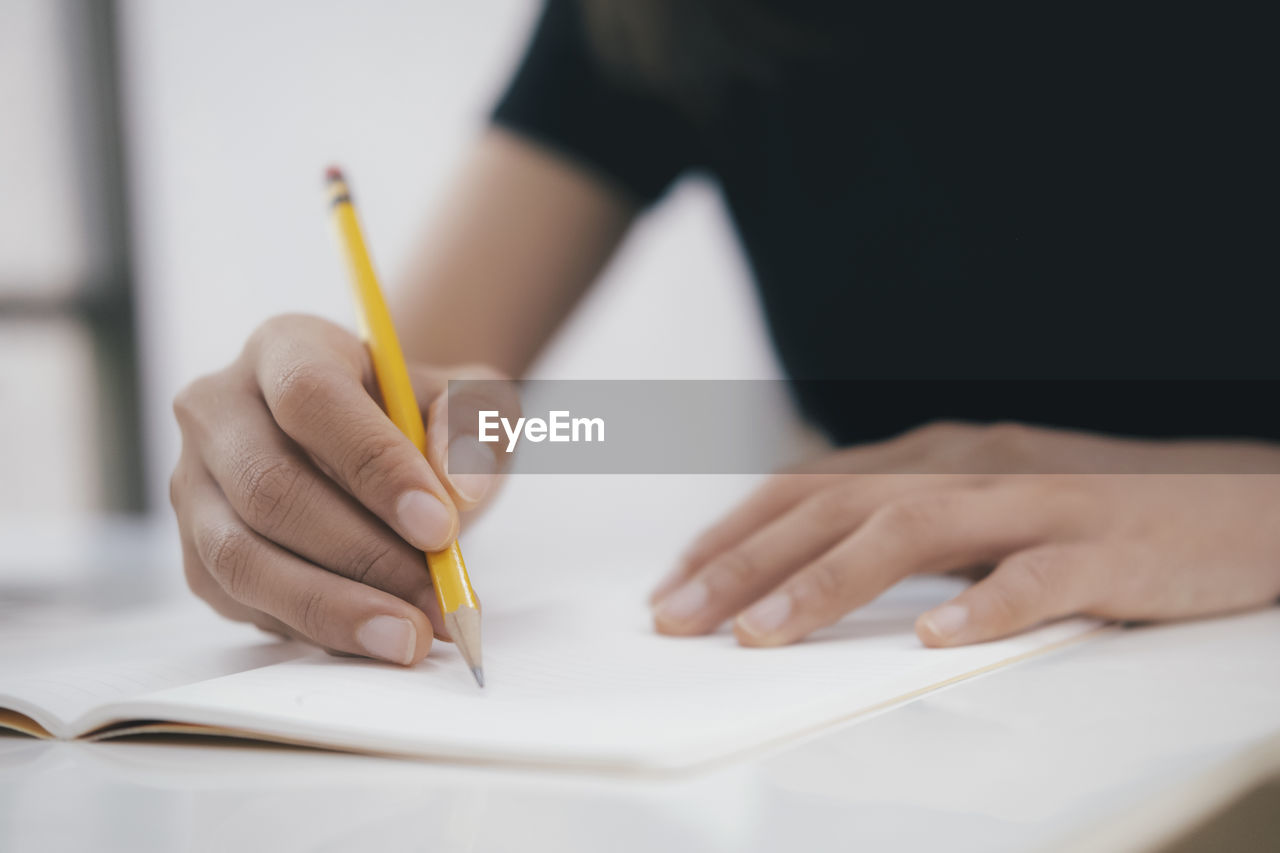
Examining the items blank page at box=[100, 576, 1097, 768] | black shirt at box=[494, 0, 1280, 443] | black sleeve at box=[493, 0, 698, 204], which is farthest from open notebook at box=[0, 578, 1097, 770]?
black sleeve at box=[493, 0, 698, 204]

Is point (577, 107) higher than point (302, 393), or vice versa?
point (577, 107)

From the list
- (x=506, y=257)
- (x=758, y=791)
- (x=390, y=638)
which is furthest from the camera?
(x=506, y=257)

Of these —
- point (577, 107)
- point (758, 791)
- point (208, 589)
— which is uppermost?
point (577, 107)

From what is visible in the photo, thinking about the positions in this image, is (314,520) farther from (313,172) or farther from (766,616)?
(313,172)

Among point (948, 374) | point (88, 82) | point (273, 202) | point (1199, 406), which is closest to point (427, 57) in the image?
point (273, 202)

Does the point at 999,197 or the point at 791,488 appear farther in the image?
the point at 999,197

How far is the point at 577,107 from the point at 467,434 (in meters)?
0.52

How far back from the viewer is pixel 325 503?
0.33 m

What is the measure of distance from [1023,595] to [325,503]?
27cm

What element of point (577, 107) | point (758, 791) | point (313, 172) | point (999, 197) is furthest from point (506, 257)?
point (313, 172)

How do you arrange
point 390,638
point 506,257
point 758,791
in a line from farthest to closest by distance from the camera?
point 506,257, point 390,638, point 758,791

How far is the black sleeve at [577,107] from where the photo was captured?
2.61 ft

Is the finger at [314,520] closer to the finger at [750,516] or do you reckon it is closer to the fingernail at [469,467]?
the fingernail at [469,467]

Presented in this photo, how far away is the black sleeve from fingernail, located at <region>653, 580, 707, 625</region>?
54 cm
